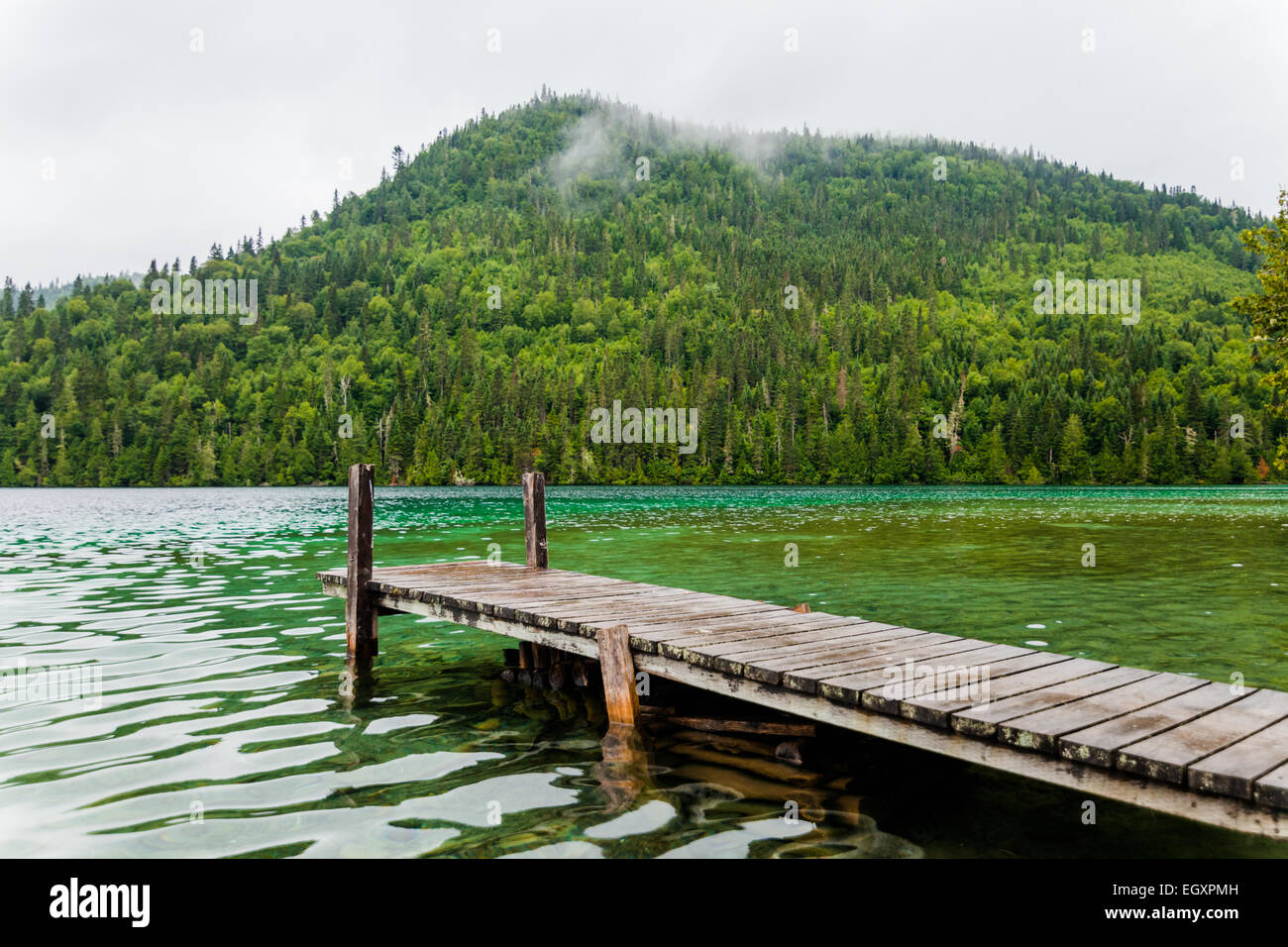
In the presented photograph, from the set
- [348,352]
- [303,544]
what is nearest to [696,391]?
[348,352]

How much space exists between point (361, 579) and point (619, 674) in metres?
5.80

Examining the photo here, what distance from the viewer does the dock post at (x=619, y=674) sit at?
860 cm

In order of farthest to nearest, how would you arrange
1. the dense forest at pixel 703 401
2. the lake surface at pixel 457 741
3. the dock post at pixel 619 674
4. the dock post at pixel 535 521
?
the dense forest at pixel 703 401 < the dock post at pixel 535 521 < the dock post at pixel 619 674 < the lake surface at pixel 457 741

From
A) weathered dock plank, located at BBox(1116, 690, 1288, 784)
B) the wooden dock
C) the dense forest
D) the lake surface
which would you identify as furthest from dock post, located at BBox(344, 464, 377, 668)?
the dense forest

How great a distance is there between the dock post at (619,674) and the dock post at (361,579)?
5.18 m

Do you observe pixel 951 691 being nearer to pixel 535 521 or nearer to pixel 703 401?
pixel 535 521

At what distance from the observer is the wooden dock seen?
16.2ft

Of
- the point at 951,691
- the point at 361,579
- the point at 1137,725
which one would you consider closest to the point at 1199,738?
the point at 1137,725

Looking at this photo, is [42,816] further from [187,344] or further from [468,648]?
[187,344]

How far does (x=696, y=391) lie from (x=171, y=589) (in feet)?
507

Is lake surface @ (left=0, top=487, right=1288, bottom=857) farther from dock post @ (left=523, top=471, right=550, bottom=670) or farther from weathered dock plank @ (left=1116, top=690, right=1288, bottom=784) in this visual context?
dock post @ (left=523, top=471, right=550, bottom=670)

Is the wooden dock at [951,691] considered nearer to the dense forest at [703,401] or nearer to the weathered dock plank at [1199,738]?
the weathered dock plank at [1199,738]

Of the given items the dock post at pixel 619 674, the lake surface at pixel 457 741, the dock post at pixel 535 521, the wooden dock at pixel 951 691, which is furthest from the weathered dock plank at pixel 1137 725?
the dock post at pixel 535 521

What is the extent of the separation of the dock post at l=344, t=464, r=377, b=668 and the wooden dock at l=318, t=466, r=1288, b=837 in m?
1.21
